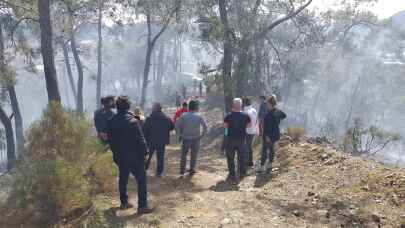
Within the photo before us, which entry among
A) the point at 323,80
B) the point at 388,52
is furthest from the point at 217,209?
the point at 388,52

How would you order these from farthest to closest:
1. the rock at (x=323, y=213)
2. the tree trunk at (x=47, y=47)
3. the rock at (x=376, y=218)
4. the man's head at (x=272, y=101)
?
the tree trunk at (x=47, y=47) → the man's head at (x=272, y=101) → the rock at (x=323, y=213) → the rock at (x=376, y=218)

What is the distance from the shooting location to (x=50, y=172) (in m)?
5.15

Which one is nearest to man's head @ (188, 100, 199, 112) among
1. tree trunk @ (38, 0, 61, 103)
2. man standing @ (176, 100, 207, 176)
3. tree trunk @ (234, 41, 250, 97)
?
man standing @ (176, 100, 207, 176)

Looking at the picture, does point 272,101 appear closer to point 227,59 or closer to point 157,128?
point 157,128

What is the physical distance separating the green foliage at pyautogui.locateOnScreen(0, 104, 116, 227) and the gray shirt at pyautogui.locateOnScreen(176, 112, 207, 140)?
2112mm

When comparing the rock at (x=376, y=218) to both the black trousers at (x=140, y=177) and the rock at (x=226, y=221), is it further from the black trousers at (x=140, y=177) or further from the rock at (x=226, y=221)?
the black trousers at (x=140, y=177)

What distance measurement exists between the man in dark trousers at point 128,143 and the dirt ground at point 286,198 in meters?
0.55

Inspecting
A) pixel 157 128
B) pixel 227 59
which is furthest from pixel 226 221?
pixel 227 59

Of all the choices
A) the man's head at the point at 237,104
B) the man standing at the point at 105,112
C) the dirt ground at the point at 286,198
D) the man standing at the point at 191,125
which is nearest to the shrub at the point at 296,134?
the dirt ground at the point at 286,198

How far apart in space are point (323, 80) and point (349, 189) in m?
38.8

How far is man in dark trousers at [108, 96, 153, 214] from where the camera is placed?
18.9 feet

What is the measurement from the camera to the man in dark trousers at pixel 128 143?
5.77m

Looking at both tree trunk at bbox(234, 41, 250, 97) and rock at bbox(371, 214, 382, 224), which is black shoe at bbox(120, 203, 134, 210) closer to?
rock at bbox(371, 214, 382, 224)

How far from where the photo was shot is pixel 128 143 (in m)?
5.80
